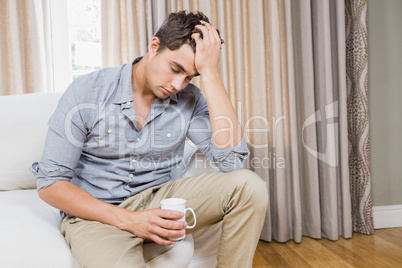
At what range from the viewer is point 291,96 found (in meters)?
2.16

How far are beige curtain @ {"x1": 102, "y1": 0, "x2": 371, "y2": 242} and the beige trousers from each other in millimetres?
994

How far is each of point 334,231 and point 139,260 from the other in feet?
5.34

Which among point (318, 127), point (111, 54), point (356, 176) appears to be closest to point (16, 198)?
point (111, 54)

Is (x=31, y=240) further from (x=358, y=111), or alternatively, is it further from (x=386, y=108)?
(x=386, y=108)

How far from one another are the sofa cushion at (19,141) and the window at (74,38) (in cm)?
73

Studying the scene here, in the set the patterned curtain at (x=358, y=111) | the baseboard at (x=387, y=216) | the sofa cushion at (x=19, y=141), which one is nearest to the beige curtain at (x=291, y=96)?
the patterned curtain at (x=358, y=111)

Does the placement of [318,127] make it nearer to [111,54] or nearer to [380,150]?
[380,150]

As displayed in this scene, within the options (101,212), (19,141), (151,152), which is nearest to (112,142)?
(151,152)

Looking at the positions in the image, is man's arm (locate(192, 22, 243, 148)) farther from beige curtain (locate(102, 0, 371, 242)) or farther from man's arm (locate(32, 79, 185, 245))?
beige curtain (locate(102, 0, 371, 242))

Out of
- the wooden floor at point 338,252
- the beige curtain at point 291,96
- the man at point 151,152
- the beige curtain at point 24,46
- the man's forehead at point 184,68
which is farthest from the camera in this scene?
the beige curtain at point 291,96

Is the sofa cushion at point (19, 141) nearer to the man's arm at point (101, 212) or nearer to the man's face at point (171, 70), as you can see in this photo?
the man's arm at point (101, 212)

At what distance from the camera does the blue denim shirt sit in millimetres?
1109

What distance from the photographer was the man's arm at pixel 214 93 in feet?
4.18

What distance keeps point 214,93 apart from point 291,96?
39.0 inches
